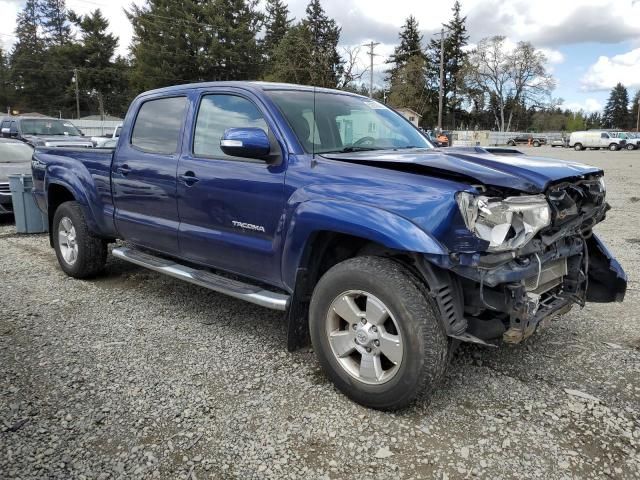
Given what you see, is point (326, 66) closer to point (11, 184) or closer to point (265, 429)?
point (11, 184)

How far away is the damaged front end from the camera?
8.83ft

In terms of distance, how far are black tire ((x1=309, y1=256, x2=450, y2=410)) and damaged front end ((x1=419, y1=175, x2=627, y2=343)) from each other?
11 centimetres

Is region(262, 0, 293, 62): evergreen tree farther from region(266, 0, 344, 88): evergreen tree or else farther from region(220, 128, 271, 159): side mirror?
region(220, 128, 271, 159): side mirror

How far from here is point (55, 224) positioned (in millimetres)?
5676

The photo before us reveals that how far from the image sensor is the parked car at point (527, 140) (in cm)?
6083

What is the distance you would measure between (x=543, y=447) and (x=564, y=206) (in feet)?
4.33

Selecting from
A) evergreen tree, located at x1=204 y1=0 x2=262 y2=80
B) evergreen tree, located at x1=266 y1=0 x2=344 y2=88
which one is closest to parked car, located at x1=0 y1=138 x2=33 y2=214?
evergreen tree, located at x1=266 y1=0 x2=344 y2=88

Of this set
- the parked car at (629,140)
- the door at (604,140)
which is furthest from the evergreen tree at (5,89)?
the parked car at (629,140)

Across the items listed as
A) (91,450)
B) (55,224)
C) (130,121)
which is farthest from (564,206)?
(55,224)

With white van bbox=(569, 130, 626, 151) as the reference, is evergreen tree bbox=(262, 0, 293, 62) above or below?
above

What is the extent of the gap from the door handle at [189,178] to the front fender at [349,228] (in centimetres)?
104

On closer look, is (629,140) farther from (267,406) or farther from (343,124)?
(267,406)

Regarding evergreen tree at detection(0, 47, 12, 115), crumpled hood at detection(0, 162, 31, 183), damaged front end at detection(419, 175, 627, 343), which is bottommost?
damaged front end at detection(419, 175, 627, 343)

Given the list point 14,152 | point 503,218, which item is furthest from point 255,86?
point 14,152
